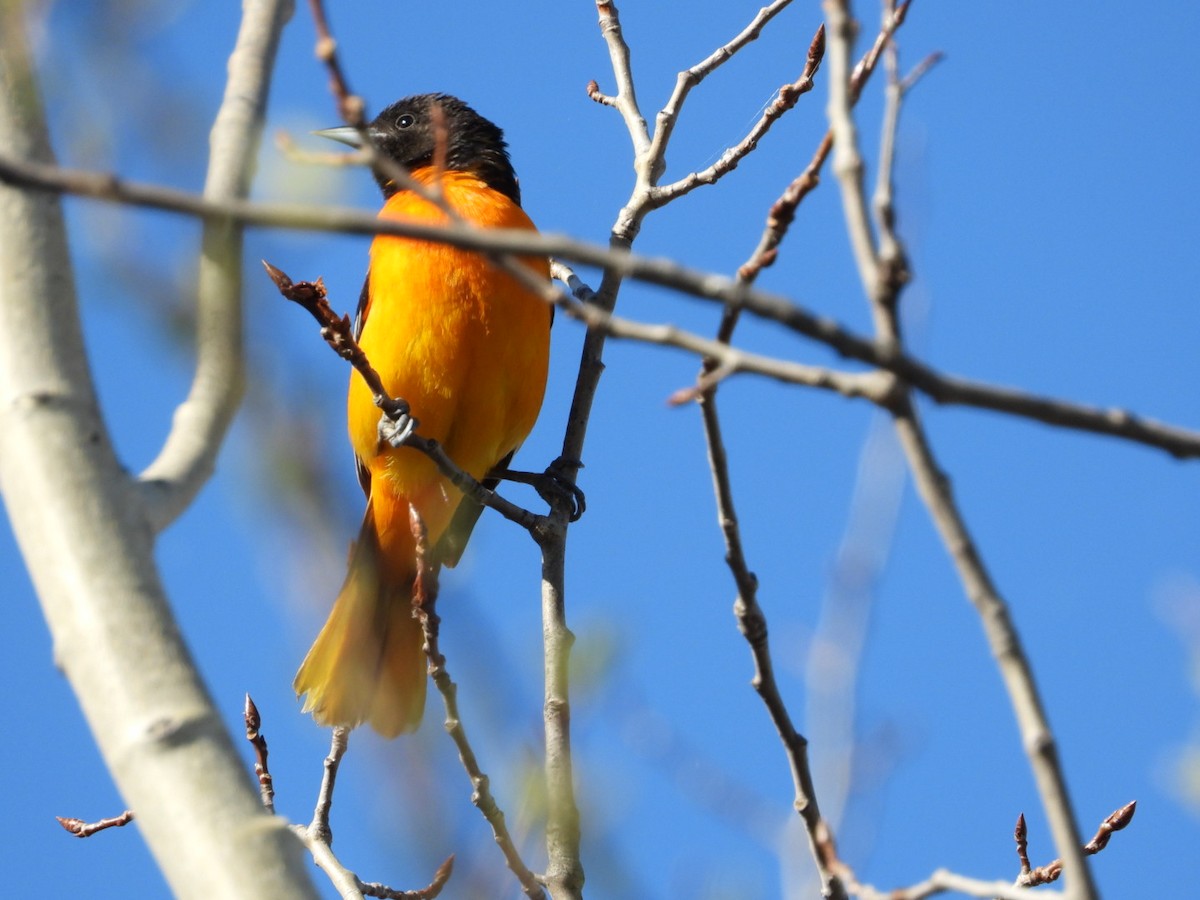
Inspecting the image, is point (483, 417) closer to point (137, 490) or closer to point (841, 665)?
point (841, 665)

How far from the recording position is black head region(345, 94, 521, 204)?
6219 mm

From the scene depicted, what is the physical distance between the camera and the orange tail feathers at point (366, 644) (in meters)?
4.76

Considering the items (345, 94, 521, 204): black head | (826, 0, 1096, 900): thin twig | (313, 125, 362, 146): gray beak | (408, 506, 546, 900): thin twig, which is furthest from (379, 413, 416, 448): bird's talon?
(826, 0, 1096, 900): thin twig

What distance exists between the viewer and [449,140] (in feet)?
20.5

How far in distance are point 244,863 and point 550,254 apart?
28.9 inches

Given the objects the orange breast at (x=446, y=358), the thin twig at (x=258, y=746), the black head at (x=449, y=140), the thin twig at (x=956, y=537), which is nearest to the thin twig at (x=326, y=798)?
the thin twig at (x=258, y=746)

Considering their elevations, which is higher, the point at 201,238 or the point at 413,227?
the point at 201,238

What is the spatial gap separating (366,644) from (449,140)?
2369mm

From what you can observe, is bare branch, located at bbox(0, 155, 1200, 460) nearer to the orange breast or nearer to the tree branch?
the tree branch

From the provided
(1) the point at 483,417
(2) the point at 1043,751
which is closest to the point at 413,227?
(2) the point at 1043,751

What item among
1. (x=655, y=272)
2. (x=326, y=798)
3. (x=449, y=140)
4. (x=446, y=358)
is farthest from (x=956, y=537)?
(x=449, y=140)

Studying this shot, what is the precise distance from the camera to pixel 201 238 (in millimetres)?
1632

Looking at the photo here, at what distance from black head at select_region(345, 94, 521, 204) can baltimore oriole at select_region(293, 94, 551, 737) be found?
61 centimetres

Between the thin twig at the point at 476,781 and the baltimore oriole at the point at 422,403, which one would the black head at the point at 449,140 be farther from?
the thin twig at the point at 476,781
